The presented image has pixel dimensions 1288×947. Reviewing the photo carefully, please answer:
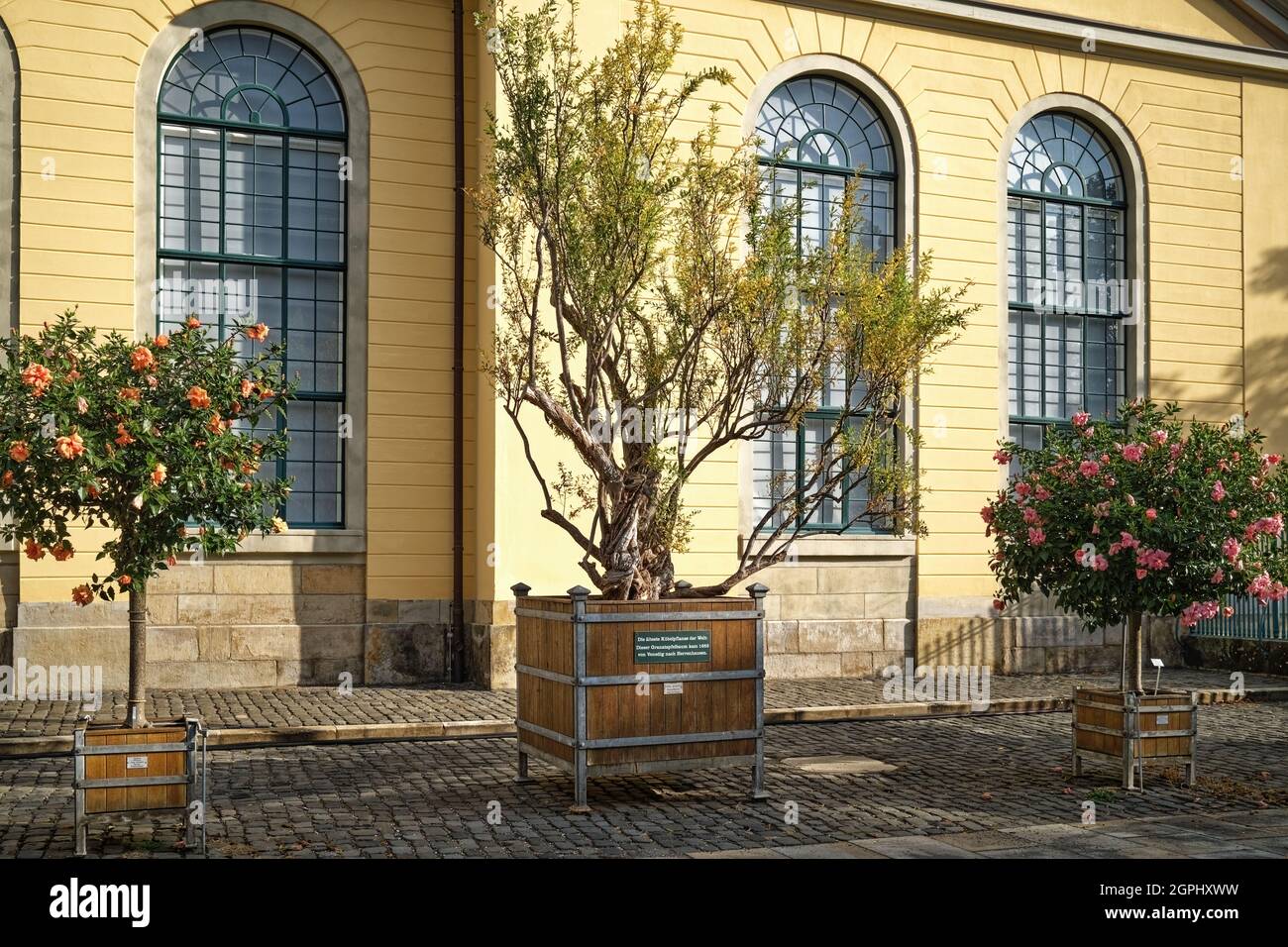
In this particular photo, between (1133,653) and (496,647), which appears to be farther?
(496,647)

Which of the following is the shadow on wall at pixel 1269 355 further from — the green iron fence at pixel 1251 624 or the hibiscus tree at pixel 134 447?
the hibiscus tree at pixel 134 447

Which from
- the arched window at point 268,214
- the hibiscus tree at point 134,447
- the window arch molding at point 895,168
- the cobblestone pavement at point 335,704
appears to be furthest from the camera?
the window arch molding at point 895,168

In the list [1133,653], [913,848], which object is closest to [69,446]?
[913,848]

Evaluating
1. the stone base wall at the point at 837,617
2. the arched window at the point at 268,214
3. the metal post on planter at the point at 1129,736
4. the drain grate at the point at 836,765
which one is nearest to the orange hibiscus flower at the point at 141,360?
the drain grate at the point at 836,765

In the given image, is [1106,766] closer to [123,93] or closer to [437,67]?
[437,67]

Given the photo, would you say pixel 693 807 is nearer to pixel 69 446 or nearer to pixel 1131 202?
pixel 69 446

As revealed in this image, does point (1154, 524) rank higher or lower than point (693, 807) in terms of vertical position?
higher

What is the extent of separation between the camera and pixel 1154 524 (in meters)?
10.4

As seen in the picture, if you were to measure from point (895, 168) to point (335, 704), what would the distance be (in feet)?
32.4

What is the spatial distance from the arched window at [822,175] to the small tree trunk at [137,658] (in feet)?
31.0

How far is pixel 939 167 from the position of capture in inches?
711

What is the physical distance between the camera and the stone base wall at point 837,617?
1680cm

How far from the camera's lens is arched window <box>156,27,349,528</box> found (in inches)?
596

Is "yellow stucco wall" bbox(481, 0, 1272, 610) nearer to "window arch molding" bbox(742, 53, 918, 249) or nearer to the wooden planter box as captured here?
"window arch molding" bbox(742, 53, 918, 249)
